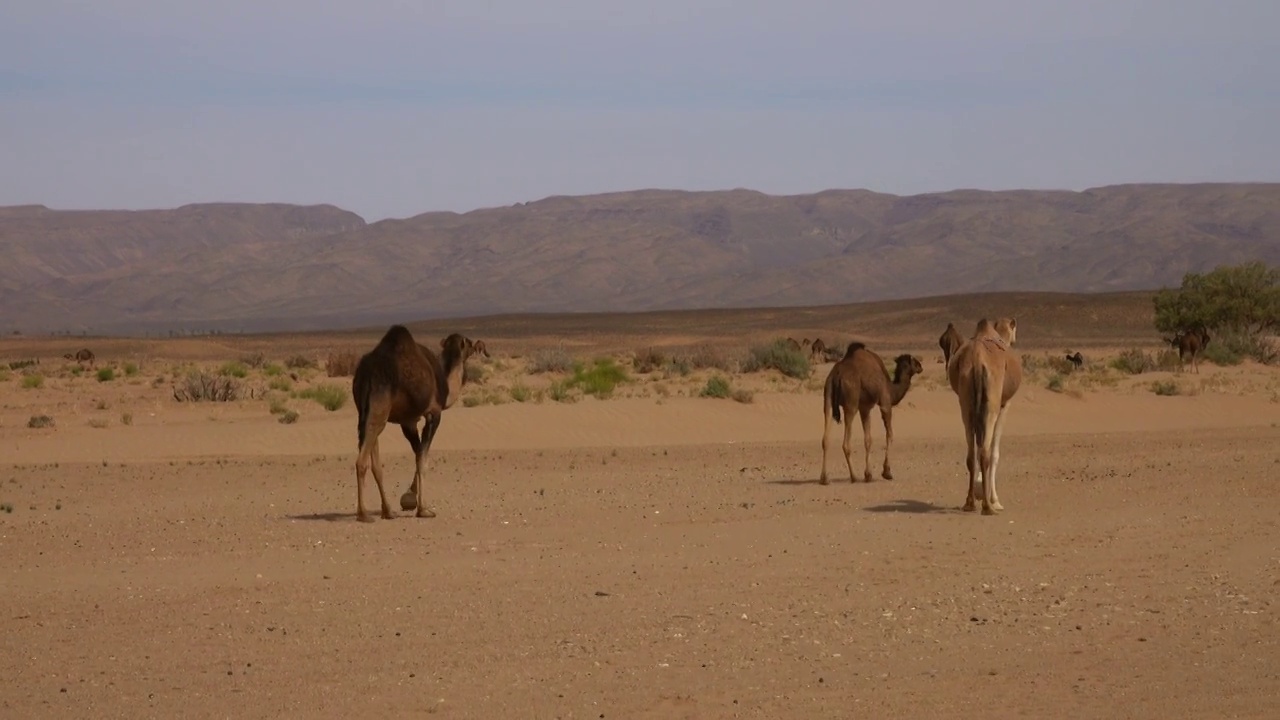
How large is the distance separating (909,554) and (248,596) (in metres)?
5.04

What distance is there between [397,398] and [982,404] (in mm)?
5357

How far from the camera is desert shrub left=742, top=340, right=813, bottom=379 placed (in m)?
40.9

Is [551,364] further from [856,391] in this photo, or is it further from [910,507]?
[910,507]

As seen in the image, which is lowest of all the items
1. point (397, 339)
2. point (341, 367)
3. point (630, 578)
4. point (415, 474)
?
point (630, 578)

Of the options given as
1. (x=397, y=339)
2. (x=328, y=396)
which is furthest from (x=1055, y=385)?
(x=397, y=339)

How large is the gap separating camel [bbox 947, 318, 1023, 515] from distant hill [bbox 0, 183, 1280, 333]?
414ft

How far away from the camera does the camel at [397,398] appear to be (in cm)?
1512

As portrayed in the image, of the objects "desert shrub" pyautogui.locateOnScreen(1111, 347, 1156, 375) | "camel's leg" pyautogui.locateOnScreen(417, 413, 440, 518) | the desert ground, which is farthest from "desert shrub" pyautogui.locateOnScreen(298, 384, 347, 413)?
"desert shrub" pyautogui.locateOnScreen(1111, 347, 1156, 375)

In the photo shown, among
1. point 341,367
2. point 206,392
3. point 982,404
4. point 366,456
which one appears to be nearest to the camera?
point 982,404

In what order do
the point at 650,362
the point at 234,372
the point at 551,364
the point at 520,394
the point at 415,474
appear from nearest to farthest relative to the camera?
the point at 415,474 < the point at 520,394 < the point at 234,372 < the point at 551,364 < the point at 650,362

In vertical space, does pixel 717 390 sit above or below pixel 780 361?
below

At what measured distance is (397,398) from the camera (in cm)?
1520

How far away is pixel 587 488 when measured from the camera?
19047 millimetres

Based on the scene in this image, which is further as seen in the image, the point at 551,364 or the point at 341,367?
the point at 341,367
